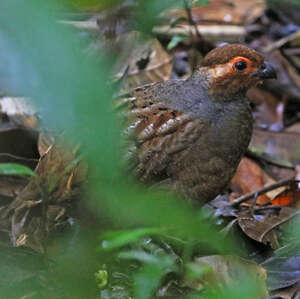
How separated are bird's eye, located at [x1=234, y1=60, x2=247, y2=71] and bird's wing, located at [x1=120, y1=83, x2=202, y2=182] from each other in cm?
39

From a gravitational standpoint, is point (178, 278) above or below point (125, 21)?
below

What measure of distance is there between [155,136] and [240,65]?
2.07ft

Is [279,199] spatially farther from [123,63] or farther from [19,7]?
[19,7]

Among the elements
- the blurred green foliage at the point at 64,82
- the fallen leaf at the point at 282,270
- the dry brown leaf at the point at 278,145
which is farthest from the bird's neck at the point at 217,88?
the blurred green foliage at the point at 64,82

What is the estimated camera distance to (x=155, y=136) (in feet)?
10.5

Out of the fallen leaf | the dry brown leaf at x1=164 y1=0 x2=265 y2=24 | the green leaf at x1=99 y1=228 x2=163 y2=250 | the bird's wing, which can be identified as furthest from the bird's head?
the dry brown leaf at x1=164 y1=0 x2=265 y2=24

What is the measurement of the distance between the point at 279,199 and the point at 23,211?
5.69 feet

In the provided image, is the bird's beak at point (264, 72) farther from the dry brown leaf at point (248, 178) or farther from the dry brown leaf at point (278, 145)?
the dry brown leaf at point (278, 145)

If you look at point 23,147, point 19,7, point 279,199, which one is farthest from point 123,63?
point 19,7

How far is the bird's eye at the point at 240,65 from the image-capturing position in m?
3.30

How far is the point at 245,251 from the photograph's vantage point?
10.9ft

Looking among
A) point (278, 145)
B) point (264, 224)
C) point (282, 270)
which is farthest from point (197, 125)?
point (278, 145)

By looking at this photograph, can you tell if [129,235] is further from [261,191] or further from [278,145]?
[278,145]

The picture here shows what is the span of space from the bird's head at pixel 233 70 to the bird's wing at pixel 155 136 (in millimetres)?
296
